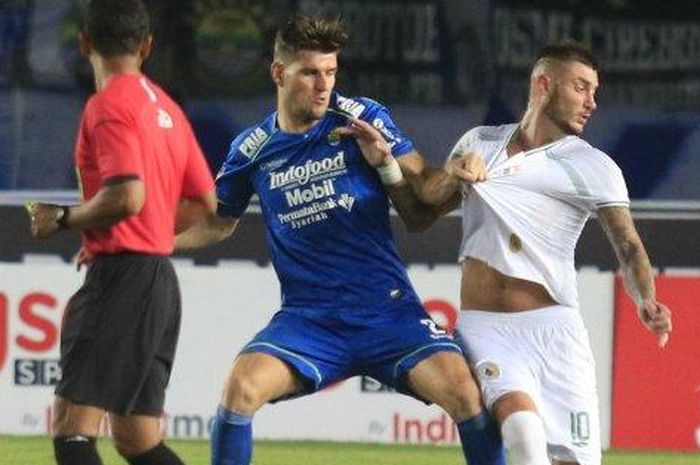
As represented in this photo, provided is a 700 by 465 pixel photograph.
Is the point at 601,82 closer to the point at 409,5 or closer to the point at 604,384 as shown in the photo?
the point at 409,5

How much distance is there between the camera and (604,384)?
12.8 meters

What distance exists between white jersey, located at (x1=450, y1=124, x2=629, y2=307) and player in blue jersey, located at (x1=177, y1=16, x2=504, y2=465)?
0.85 feet

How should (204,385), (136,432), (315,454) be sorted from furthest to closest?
(204,385), (315,454), (136,432)

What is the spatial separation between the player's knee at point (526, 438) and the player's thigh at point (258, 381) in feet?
2.70

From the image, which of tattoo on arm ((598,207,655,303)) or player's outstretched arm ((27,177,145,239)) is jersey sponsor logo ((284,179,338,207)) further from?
player's outstretched arm ((27,177,145,239))

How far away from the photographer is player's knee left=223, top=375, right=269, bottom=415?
325 inches

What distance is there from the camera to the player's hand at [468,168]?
819 centimetres

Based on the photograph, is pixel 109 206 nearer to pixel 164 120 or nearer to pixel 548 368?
pixel 164 120

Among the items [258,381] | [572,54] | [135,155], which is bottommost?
[258,381]

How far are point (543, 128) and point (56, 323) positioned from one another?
488cm

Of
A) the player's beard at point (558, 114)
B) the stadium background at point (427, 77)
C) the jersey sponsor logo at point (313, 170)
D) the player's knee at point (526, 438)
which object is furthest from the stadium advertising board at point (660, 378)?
the player's knee at point (526, 438)

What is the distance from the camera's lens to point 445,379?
827 centimetres

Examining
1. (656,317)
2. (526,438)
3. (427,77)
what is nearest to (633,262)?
(656,317)

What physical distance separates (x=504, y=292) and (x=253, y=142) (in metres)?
1.14
